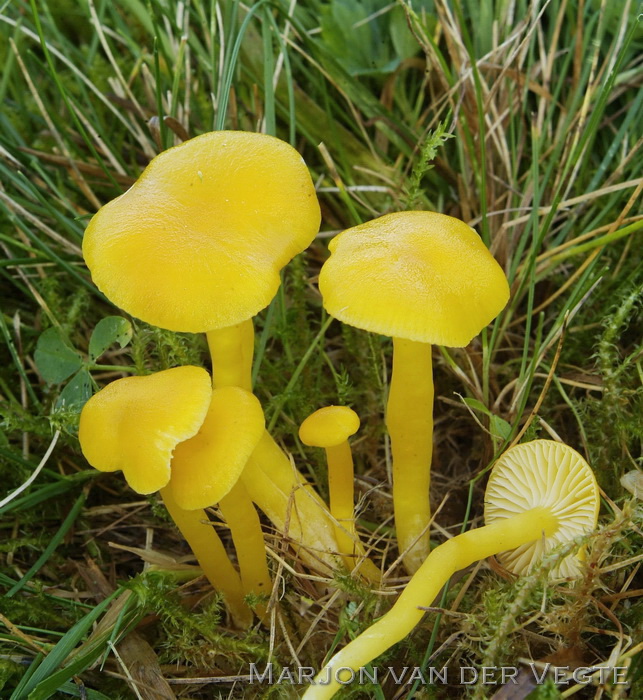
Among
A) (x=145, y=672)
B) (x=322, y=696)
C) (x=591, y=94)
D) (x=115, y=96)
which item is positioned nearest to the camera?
(x=322, y=696)

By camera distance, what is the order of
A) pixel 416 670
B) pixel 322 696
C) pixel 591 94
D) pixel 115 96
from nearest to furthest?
pixel 322 696, pixel 416 670, pixel 591 94, pixel 115 96

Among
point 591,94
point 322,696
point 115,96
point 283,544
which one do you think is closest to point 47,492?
point 283,544

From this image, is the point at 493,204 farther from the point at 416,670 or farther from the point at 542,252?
the point at 416,670

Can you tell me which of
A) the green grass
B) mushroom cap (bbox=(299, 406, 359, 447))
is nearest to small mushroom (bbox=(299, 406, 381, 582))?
mushroom cap (bbox=(299, 406, 359, 447))

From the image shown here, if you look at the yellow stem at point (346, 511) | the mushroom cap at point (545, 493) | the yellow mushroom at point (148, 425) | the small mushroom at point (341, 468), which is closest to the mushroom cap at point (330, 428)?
the small mushroom at point (341, 468)


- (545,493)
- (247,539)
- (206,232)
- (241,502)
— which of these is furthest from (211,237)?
(545,493)

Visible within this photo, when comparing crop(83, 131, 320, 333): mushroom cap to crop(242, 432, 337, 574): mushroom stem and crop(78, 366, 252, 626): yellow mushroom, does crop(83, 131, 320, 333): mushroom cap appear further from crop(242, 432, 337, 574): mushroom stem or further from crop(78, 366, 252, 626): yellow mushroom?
crop(242, 432, 337, 574): mushroom stem

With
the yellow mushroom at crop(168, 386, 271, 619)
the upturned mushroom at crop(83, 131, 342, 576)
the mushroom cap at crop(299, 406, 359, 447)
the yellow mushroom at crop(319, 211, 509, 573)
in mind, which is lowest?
the mushroom cap at crop(299, 406, 359, 447)
